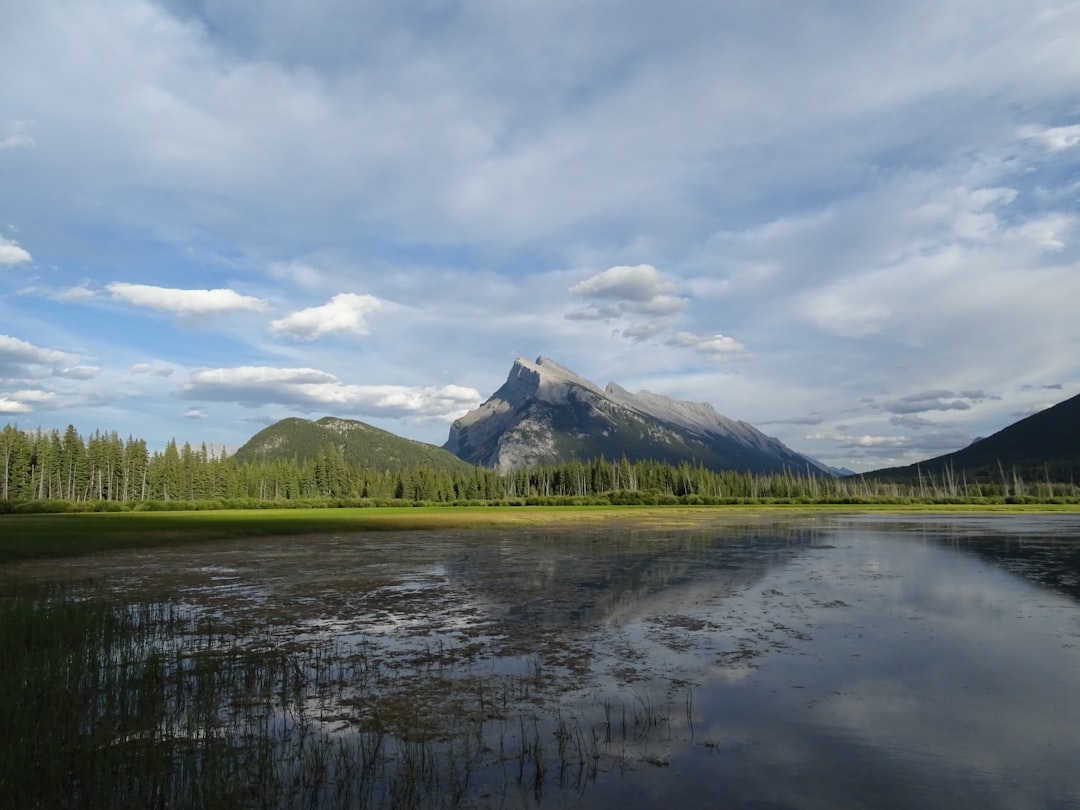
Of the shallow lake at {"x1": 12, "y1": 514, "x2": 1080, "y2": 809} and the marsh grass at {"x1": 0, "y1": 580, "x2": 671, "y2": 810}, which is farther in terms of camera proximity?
the shallow lake at {"x1": 12, "y1": 514, "x2": 1080, "y2": 809}

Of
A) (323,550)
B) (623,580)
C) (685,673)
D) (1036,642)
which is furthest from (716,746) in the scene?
(323,550)

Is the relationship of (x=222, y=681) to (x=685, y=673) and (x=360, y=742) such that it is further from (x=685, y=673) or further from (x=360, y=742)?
(x=685, y=673)

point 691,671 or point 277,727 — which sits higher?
point 277,727

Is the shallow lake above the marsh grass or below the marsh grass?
below

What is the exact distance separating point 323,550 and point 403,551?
6.72 m

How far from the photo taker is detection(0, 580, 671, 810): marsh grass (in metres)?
9.20

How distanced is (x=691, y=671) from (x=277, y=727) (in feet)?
32.8

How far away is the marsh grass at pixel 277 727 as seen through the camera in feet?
30.2

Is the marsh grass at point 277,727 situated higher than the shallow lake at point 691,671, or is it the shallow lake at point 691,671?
the marsh grass at point 277,727

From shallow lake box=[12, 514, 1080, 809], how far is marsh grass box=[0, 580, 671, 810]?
0.10m

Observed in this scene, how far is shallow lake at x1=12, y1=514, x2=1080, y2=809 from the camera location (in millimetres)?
10148

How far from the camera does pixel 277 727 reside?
40.2 ft

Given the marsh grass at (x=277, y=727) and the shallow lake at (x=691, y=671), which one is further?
the shallow lake at (x=691, y=671)

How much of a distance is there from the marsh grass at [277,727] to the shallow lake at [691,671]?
10cm
